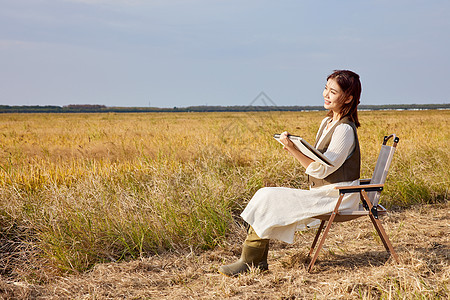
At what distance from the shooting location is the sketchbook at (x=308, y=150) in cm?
299

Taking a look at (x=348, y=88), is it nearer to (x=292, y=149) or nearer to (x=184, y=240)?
(x=292, y=149)

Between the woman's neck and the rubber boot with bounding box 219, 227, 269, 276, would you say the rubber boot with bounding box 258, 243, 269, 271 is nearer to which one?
the rubber boot with bounding box 219, 227, 269, 276

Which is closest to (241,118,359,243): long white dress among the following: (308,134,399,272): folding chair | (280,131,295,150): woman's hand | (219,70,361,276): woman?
(219,70,361,276): woman

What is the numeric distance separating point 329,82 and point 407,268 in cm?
167

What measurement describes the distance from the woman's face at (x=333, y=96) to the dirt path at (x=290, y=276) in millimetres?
1368

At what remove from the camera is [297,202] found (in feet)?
10.8

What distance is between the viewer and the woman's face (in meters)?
3.30

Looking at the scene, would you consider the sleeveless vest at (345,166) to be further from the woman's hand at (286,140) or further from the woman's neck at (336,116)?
the woman's hand at (286,140)

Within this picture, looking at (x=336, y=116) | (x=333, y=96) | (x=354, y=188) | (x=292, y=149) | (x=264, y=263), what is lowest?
(x=264, y=263)

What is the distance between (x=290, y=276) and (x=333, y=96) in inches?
59.5

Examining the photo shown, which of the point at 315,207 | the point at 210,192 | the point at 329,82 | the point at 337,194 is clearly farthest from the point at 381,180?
the point at 210,192

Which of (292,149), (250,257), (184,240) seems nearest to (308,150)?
(292,149)

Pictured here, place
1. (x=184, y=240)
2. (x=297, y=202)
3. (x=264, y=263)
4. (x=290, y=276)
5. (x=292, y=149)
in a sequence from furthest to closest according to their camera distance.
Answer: (x=184, y=240), (x=264, y=263), (x=290, y=276), (x=297, y=202), (x=292, y=149)

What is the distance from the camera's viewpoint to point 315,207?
332 centimetres
